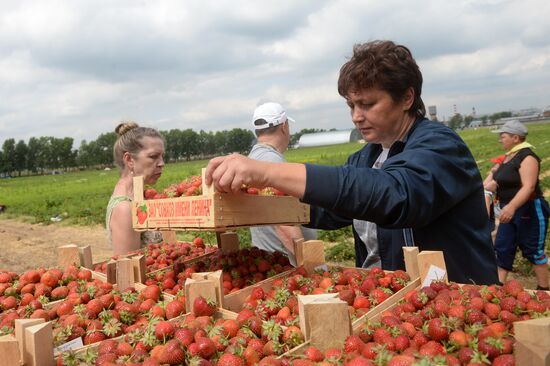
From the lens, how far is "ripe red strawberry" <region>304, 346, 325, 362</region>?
1625 millimetres

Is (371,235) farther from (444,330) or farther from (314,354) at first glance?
(314,354)

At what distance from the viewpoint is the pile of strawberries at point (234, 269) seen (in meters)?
2.71

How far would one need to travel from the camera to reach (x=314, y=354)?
1.63 m

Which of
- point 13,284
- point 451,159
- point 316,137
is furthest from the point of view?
point 316,137

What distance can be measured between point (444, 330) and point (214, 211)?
1.16 m

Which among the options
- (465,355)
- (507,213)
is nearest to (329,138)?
(507,213)

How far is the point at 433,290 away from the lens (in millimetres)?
2158

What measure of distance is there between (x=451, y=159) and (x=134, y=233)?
2.73m

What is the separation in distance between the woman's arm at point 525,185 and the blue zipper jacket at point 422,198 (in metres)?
3.65

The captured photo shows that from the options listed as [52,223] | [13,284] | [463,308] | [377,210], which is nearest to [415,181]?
[377,210]

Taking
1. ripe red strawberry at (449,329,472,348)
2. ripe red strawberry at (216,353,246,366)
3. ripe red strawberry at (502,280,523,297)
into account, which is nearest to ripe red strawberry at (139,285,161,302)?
ripe red strawberry at (216,353,246,366)

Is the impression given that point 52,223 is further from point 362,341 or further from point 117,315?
point 362,341

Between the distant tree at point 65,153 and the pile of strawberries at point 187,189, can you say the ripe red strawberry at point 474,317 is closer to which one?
the pile of strawberries at point 187,189

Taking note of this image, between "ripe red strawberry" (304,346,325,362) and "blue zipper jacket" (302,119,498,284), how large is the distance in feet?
1.80
